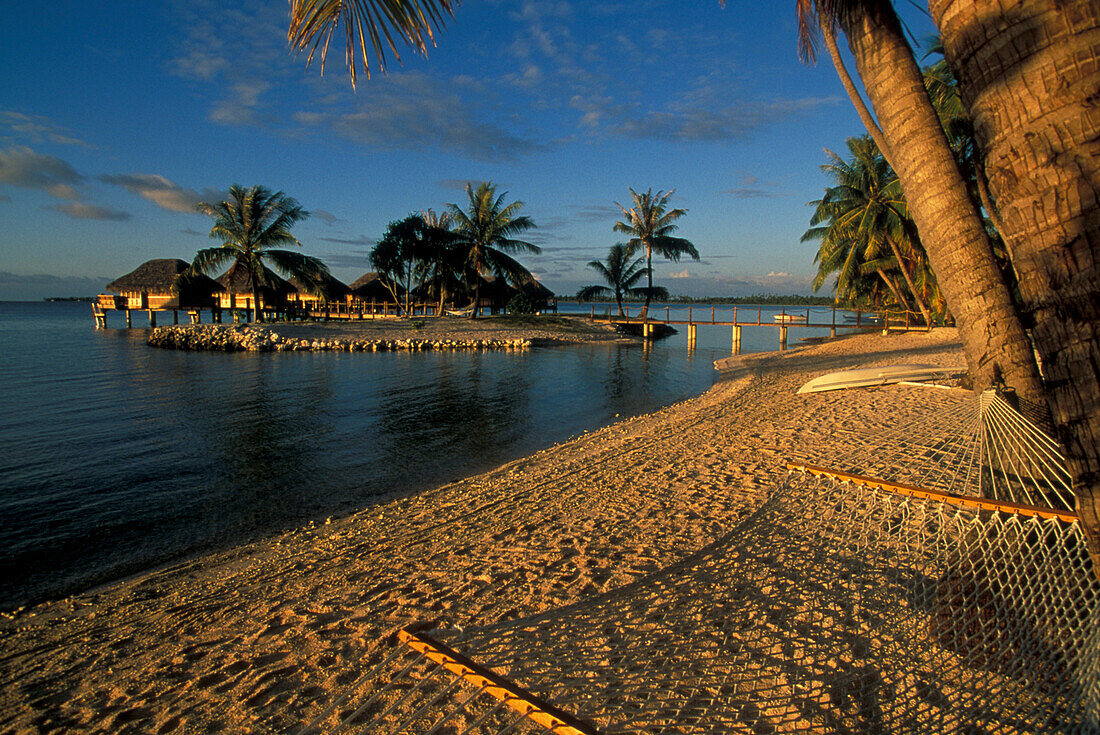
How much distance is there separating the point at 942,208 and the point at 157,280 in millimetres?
42178

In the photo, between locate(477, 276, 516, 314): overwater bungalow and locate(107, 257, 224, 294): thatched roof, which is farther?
locate(477, 276, 516, 314): overwater bungalow

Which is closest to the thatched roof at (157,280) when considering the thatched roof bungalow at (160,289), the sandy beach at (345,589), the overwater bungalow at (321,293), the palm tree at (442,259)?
the thatched roof bungalow at (160,289)

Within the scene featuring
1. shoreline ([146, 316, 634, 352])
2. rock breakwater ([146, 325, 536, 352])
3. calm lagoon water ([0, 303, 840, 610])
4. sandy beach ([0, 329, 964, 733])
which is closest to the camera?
sandy beach ([0, 329, 964, 733])

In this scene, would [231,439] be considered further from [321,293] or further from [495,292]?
[495,292]

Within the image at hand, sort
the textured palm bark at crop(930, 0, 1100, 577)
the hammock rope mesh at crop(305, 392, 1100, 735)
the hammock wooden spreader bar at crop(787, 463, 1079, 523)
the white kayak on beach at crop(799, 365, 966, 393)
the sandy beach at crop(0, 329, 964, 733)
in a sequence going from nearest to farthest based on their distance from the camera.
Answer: the textured palm bark at crop(930, 0, 1100, 577) → the hammock rope mesh at crop(305, 392, 1100, 735) → the hammock wooden spreader bar at crop(787, 463, 1079, 523) → the sandy beach at crop(0, 329, 964, 733) → the white kayak on beach at crop(799, 365, 966, 393)

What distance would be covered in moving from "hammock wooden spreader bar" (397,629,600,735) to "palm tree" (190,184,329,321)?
3005cm

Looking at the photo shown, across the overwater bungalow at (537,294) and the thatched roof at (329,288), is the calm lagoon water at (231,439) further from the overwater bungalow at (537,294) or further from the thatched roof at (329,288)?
the overwater bungalow at (537,294)

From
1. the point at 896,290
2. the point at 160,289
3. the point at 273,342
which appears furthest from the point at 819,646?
the point at 160,289

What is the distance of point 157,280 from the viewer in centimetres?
3509

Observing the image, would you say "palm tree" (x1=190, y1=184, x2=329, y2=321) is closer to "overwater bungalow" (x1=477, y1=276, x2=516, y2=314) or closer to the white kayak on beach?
"overwater bungalow" (x1=477, y1=276, x2=516, y2=314)

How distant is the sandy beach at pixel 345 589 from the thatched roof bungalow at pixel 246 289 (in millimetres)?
26524

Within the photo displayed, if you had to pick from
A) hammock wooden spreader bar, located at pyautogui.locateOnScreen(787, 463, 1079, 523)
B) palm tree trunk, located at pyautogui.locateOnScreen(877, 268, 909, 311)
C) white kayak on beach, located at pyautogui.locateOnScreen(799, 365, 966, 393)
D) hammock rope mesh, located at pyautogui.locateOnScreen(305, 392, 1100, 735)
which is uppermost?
palm tree trunk, located at pyautogui.locateOnScreen(877, 268, 909, 311)

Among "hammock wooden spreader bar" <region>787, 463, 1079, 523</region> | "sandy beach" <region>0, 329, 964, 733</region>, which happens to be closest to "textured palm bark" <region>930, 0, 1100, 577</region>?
"hammock wooden spreader bar" <region>787, 463, 1079, 523</region>

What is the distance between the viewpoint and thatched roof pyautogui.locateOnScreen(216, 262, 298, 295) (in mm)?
28469
